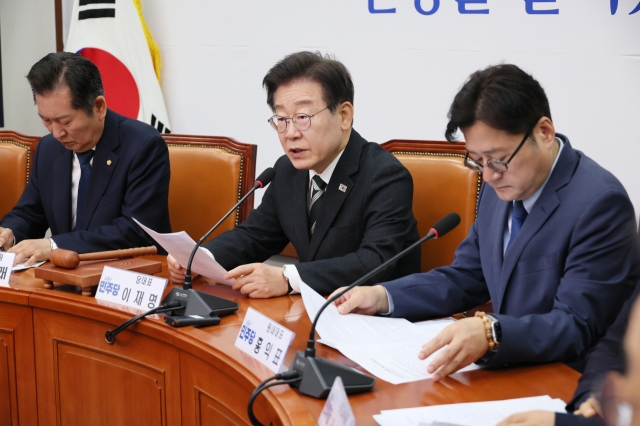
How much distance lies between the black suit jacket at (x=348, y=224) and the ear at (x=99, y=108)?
2.53 feet

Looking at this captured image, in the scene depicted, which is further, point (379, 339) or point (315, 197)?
point (315, 197)

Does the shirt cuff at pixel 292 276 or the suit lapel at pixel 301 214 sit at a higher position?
the suit lapel at pixel 301 214

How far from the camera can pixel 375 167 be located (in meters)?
2.24

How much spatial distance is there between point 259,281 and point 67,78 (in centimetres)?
124

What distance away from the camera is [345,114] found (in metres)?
2.25

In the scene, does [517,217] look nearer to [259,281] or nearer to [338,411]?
[259,281]

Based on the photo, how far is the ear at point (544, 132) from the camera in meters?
1.58

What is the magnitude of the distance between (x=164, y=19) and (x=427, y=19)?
1.62 m

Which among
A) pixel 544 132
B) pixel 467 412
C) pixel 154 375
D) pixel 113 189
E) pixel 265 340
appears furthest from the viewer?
pixel 113 189

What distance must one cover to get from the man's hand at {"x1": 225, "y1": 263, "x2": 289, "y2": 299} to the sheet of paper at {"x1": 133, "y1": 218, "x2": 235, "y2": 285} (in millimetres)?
44

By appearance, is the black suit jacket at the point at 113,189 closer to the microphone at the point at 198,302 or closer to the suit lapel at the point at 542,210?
the microphone at the point at 198,302

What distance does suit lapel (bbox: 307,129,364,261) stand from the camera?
2.24 meters

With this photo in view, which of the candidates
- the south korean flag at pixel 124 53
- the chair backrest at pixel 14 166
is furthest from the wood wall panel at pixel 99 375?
the south korean flag at pixel 124 53

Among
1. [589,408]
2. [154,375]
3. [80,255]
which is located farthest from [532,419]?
[80,255]
